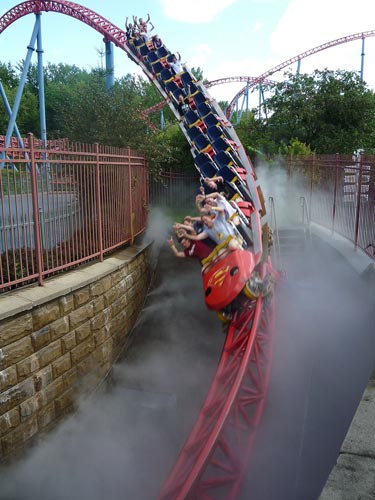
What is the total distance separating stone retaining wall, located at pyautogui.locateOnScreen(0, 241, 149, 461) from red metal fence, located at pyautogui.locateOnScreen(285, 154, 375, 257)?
12.8ft

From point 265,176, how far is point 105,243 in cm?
920

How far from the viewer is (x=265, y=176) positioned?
15.2 metres

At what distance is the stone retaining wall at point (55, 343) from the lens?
4.51 meters

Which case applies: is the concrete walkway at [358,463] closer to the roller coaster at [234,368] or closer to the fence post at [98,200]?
the roller coaster at [234,368]

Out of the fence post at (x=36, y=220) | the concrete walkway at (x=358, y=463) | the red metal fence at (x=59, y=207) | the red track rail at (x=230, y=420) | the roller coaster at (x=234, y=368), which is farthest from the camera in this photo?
the fence post at (x=36, y=220)

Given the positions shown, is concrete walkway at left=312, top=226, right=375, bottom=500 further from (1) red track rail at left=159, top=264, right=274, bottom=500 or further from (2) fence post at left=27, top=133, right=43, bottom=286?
(2) fence post at left=27, top=133, right=43, bottom=286

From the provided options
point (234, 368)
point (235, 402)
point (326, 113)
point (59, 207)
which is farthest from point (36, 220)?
point (326, 113)

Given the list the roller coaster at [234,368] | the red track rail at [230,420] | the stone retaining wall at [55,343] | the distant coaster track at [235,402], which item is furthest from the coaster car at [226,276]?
the stone retaining wall at [55,343]

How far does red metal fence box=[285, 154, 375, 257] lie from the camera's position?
22.2 ft

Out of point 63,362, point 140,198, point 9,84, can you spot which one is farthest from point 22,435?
point 9,84

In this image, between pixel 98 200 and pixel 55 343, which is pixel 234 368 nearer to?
pixel 55 343

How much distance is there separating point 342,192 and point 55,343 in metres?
6.07

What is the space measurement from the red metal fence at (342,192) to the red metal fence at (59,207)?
4.01 meters

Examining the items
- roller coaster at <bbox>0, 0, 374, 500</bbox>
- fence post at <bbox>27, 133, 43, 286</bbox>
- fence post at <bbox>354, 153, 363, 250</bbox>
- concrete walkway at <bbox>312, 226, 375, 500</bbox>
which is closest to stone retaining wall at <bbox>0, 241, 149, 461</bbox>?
fence post at <bbox>27, 133, 43, 286</bbox>
